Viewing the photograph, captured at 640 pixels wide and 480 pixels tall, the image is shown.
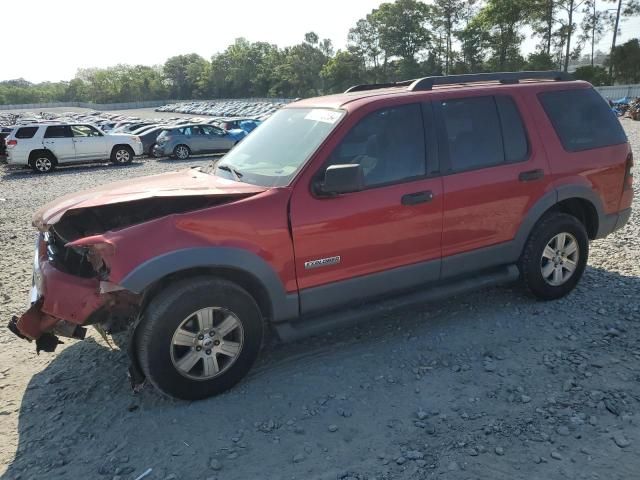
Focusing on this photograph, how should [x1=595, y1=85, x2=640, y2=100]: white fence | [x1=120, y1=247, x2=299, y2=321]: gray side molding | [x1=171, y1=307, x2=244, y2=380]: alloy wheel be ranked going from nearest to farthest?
[x1=120, y1=247, x2=299, y2=321]: gray side molding → [x1=171, y1=307, x2=244, y2=380]: alloy wheel → [x1=595, y1=85, x2=640, y2=100]: white fence

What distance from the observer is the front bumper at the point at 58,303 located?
10.3ft

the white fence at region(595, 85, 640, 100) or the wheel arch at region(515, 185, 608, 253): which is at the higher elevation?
the wheel arch at region(515, 185, 608, 253)

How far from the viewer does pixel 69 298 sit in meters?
3.18

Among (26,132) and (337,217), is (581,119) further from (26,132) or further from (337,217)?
(26,132)

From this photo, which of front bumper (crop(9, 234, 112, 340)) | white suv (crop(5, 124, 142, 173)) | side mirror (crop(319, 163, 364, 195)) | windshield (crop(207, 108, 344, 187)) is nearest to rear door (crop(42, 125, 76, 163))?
white suv (crop(5, 124, 142, 173))

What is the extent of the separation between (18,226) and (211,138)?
12671 mm

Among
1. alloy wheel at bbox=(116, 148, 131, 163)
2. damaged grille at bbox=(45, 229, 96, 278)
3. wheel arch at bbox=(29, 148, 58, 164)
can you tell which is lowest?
alloy wheel at bbox=(116, 148, 131, 163)

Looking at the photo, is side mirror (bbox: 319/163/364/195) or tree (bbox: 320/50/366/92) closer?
side mirror (bbox: 319/163/364/195)

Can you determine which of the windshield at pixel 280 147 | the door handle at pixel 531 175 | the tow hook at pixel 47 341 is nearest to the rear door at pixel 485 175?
the door handle at pixel 531 175

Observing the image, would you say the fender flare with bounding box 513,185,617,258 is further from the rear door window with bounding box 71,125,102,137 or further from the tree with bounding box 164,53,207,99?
the tree with bounding box 164,53,207,99

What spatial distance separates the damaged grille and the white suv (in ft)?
51.6

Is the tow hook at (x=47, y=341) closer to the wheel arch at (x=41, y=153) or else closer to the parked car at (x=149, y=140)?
the wheel arch at (x=41, y=153)


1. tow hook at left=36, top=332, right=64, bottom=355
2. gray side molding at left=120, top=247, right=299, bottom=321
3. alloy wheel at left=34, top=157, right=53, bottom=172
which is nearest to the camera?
gray side molding at left=120, top=247, right=299, bottom=321

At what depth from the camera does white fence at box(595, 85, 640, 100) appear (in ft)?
147
